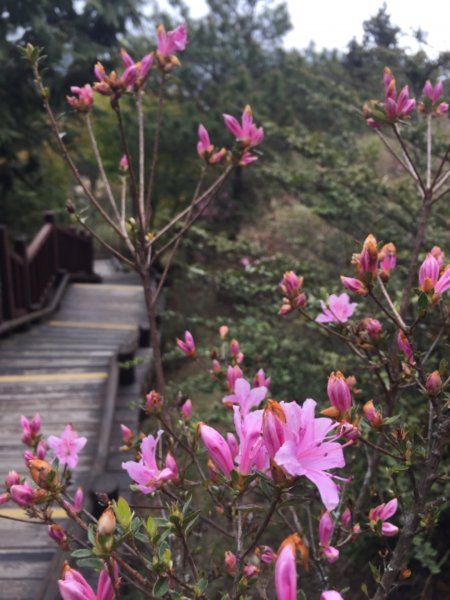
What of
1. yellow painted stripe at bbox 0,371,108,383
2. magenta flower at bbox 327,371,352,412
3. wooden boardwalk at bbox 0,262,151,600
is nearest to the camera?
magenta flower at bbox 327,371,352,412

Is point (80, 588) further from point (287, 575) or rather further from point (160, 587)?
point (287, 575)

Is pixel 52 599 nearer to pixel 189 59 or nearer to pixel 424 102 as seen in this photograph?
pixel 424 102

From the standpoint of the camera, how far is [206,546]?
11.1 ft

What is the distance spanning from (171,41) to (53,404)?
8.07ft

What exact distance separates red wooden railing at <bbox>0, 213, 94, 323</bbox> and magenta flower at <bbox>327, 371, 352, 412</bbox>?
4.33 metres

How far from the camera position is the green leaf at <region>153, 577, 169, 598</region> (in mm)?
738

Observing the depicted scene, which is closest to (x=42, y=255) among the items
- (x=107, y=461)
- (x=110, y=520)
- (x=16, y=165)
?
(x=16, y=165)

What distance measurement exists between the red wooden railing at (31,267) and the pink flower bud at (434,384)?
4372 mm

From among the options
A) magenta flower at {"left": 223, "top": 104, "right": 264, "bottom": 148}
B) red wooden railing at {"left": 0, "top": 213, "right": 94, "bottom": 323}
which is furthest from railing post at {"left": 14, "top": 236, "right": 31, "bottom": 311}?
magenta flower at {"left": 223, "top": 104, "right": 264, "bottom": 148}

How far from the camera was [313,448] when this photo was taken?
0.66 meters

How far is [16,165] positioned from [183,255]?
3405 mm

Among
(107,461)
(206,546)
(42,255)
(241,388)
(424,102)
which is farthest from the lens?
(42,255)

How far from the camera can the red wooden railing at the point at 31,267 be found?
193 inches

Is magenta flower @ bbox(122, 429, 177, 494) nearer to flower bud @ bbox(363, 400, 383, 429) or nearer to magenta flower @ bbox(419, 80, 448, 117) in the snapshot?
flower bud @ bbox(363, 400, 383, 429)
